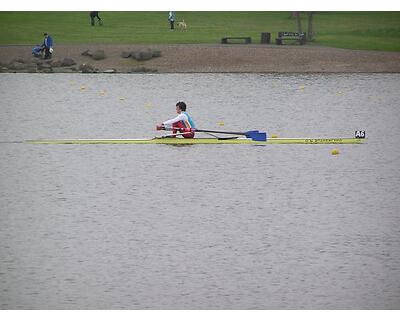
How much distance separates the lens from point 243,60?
57.1 metres

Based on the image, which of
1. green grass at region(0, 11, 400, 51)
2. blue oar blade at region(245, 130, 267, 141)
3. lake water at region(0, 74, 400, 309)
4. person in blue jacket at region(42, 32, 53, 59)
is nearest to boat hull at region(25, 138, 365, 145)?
blue oar blade at region(245, 130, 267, 141)

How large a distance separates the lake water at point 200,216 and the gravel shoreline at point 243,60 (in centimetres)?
1455

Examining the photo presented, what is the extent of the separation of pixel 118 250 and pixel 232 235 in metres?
2.36

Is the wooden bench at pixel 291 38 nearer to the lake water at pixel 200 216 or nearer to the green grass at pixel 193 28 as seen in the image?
the green grass at pixel 193 28

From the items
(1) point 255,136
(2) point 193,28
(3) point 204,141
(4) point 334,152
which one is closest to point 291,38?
(2) point 193,28

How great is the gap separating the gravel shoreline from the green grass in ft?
8.01

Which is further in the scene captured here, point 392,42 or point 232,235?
point 392,42

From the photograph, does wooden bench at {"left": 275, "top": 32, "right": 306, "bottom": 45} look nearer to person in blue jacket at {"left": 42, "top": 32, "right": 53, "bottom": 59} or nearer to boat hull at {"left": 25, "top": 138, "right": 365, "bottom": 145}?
person in blue jacket at {"left": 42, "top": 32, "right": 53, "bottom": 59}

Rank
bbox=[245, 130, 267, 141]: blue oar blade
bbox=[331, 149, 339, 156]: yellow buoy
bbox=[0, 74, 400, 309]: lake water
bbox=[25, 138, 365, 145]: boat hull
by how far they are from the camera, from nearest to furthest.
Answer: bbox=[0, 74, 400, 309]: lake water → bbox=[25, 138, 365, 145]: boat hull → bbox=[245, 130, 267, 141]: blue oar blade → bbox=[331, 149, 339, 156]: yellow buoy

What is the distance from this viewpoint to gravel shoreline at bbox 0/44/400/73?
56.9m

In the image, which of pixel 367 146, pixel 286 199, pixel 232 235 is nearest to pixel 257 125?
pixel 367 146

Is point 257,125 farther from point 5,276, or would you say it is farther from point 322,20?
point 322,20

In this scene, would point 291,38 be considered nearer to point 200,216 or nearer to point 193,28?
point 193,28

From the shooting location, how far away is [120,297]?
1630 centimetres
